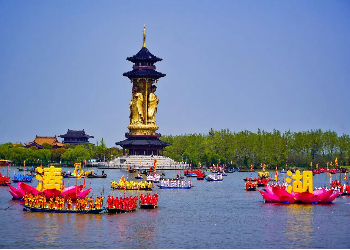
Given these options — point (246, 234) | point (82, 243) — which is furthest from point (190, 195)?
point (82, 243)

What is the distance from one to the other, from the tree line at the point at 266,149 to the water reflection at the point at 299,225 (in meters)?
84.9

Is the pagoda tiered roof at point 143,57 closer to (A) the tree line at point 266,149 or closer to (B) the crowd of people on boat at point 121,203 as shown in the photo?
(A) the tree line at point 266,149

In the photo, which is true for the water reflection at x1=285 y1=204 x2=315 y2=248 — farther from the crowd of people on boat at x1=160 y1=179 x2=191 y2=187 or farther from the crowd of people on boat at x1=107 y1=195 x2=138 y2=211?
the crowd of people on boat at x1=160 y1=179 x2=191 y2=187

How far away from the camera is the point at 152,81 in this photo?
152250 mm

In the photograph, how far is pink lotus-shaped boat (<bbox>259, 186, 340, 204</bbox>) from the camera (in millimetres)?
71750

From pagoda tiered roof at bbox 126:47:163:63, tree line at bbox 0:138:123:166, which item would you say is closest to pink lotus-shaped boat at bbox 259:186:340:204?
pagoda tiered roof at bbox 126:47:163:63

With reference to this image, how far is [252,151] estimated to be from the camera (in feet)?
511

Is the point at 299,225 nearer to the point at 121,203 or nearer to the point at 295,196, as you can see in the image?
the point at 295,196

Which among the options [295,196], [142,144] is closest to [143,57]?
[142,144]

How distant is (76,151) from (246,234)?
106535 mm

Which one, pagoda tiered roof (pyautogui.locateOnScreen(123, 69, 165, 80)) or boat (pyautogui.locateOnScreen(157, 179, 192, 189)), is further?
pagoda tiered roof (pyautogui.locateOnScreen(123, 69, 165, 80))

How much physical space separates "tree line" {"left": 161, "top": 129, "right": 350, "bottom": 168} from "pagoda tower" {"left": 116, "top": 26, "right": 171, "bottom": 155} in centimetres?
922

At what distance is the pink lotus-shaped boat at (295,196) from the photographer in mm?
71750

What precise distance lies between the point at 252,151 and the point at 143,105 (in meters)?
21.8
